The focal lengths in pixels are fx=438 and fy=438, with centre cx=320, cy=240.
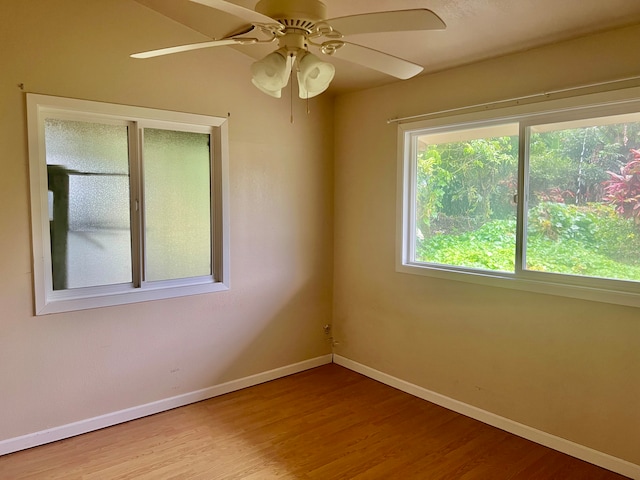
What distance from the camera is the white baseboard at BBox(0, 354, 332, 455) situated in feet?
8.55

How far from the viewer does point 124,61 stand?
→ 2824mm

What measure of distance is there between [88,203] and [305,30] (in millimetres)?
1939

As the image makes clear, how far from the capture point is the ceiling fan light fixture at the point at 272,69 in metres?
1.67

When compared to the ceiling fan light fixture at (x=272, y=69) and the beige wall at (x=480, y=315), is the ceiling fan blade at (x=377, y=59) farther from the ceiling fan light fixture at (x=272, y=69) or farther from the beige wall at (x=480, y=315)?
the beige wall at (x=480, y=315)

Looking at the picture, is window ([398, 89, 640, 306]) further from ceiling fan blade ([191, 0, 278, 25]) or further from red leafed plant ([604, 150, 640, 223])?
ceiling fan blade ([191, 0, 278, 25])

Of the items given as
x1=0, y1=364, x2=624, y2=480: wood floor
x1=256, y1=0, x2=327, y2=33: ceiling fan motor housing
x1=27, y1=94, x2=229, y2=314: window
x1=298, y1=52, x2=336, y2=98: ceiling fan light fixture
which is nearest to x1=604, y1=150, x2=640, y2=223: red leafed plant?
x1=0, y1=364, x2=624, y2=480: wood floor

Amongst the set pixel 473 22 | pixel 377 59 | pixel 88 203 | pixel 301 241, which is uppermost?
pixel 473 22

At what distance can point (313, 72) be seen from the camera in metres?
1.69

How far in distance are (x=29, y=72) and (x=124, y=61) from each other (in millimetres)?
545

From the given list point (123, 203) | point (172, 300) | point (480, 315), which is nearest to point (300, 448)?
point (172, 300)

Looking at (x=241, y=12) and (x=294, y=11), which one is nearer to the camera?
(x=241, y=12)

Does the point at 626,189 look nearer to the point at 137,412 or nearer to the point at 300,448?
the point at 300,448

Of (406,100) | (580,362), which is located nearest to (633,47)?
(406,100)

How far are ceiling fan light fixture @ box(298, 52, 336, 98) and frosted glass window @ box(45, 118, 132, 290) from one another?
5.62 feet
